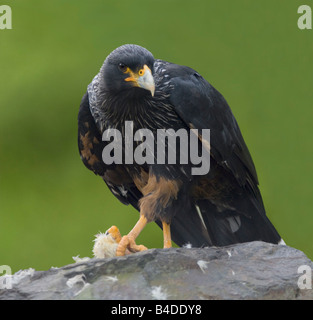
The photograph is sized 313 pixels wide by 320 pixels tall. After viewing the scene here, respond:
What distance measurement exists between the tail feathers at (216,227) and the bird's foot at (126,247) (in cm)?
58

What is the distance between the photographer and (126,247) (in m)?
3.48

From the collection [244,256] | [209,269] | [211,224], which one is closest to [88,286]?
[209,269]

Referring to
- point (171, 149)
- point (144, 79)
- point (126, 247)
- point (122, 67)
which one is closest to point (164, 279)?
point (126, 247)

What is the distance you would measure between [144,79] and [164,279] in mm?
1147

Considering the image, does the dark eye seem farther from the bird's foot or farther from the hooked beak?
the bird's foot

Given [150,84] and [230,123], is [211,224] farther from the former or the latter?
[150,84]

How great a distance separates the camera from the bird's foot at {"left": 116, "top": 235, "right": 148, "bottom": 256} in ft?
11.3

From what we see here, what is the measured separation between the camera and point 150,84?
338 centimetres

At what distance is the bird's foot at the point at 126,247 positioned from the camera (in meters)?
3.45

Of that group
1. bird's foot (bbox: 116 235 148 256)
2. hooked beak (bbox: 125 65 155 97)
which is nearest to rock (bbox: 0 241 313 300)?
bird's foot (bbox: 116 235 148 256)

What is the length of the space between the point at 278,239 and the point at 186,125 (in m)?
0.96

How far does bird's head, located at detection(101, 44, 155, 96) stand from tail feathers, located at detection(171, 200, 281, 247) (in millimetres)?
944

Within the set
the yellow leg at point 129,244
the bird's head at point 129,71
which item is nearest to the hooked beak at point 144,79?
the bird's head at point 129,71

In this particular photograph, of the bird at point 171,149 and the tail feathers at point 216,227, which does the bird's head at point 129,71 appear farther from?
the tail feathers at point 216,227
